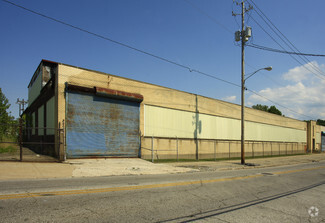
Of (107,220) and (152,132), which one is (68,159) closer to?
(152,132)

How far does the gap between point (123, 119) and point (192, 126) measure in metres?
9.64

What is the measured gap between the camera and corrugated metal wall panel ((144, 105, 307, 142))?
74.6 ft

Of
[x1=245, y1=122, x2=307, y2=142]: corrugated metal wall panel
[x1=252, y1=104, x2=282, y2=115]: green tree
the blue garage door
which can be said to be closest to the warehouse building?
the blue garage door

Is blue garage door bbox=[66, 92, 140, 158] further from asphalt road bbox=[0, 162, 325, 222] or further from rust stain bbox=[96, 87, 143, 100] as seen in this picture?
asphalt road bbox=[0, 162, 325, 222]

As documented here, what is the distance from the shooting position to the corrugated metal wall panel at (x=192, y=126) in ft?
74.6

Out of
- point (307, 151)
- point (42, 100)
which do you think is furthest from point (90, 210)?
point (307, 151)

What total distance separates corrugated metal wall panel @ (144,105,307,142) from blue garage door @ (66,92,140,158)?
199cm

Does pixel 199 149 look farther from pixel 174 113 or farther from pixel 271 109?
pixel 271 109

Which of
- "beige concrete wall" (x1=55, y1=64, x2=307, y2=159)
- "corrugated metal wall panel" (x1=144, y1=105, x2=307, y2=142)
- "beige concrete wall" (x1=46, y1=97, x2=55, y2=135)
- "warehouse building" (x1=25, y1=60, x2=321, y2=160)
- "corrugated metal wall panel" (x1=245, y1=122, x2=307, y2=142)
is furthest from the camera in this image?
"corrugated metal wall panel" (x1=245, y1=122, x2=307, y2=142)

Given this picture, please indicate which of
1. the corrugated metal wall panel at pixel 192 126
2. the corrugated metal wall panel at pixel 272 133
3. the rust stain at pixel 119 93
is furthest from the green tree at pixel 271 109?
the rust stain at pixel 119 93

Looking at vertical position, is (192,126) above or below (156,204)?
above

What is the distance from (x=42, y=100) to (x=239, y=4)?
2019cm

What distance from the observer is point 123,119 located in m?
20.1

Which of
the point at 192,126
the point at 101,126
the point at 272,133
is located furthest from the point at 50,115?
the point at 272,133
